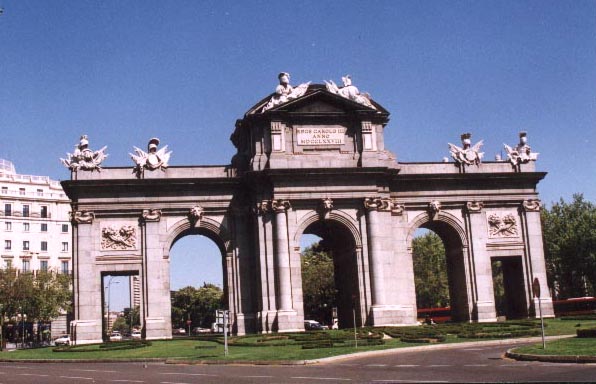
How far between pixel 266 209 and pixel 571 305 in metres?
36.1

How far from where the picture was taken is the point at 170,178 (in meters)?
53.0

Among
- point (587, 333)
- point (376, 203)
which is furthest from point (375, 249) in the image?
point (587, 333)

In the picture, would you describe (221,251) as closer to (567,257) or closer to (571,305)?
(571,305)

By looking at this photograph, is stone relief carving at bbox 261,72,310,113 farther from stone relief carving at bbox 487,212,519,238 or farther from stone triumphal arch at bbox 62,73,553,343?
stone relief carving at bbox 487,212,519,238

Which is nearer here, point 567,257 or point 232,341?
point 232,341

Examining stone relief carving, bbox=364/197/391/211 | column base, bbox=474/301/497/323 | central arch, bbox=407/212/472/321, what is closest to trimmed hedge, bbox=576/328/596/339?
stone relief carving, bbox=364/197/391/211

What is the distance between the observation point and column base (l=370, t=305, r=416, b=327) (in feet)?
167

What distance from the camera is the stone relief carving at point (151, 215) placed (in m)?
52.7

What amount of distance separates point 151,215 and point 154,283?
4983mm

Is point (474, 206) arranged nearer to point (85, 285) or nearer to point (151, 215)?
point (151, 215)

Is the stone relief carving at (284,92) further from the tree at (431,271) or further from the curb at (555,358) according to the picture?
the tree at (431,271)

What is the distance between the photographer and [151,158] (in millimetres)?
53688

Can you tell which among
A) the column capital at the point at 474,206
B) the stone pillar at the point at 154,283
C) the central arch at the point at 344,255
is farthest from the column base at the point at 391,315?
the stone pillar at the point at 154,283

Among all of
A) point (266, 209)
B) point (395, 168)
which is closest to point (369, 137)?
point (395, 168)
